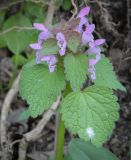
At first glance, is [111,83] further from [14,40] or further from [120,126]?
[14,40]

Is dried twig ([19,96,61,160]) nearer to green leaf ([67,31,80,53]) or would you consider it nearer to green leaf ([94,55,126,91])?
green leaf ([94,55,126,91])

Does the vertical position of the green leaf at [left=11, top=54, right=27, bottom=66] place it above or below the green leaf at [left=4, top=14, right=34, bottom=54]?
below

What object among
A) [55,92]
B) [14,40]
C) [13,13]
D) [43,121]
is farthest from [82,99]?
[13,13]

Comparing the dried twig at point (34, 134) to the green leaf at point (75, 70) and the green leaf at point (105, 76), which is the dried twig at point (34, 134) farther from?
the green leaf at point (75, 70)

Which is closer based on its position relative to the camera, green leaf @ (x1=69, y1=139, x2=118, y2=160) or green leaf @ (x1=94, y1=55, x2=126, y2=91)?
green leaf @ (x1=94, y1=55, x2=126, y2=91)

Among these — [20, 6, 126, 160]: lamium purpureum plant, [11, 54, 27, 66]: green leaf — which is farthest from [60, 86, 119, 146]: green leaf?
[11, 54, 27, 66]: green leaf

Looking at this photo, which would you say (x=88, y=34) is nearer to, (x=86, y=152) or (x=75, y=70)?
(x=75, y=70)
